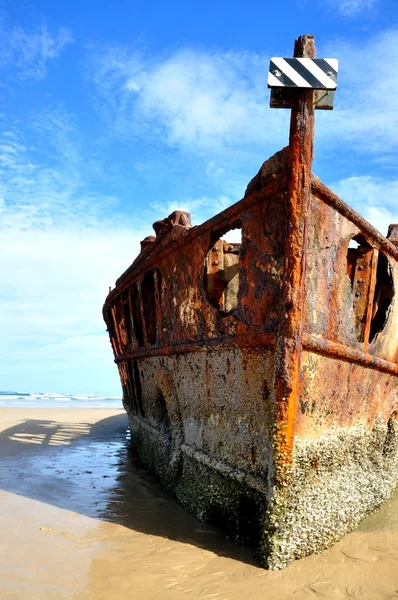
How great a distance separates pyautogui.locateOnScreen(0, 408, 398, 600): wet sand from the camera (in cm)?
297

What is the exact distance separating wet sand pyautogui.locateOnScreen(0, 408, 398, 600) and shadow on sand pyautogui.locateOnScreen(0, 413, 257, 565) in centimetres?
1

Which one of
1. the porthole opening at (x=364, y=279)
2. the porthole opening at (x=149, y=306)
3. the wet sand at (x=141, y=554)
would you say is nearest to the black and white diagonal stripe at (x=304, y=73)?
the porthole opening at (x=364, y=279)

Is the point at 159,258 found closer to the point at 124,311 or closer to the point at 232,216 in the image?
the point at 232,216

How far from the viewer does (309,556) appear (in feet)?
11.2

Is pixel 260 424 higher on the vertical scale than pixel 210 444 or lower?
higher

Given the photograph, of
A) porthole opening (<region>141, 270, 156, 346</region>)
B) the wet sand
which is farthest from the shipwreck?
porthole opening (<region>141, 270, 156, 346</region>)

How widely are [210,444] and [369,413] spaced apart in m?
1.41

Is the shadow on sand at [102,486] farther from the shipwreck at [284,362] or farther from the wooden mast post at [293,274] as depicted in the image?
the wooden mast post at [293,274]

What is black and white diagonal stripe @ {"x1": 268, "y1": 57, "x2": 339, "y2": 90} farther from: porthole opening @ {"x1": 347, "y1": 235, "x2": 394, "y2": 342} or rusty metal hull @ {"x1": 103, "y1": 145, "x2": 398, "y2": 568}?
porthole opening @ {"x1": 347, "y1": 235, "x2": 394, "y2": 342}

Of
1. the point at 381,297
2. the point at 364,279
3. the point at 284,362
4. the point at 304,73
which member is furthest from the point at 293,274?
the point at 381,297

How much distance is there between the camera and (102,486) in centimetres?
547

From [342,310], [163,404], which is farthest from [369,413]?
[163,404]

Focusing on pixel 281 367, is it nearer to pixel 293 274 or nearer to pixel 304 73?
pixel 293 274

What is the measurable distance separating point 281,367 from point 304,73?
1847 millimetres
